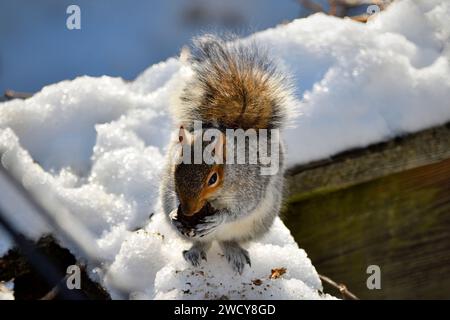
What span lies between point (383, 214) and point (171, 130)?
0.60 m

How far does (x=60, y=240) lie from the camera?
1479mm

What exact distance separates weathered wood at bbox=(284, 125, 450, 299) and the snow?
52 mm

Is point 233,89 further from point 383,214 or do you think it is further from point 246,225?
point 383,214

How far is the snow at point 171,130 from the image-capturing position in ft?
4.62

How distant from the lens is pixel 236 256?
4.79ft

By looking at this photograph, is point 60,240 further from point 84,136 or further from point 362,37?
point 362,37

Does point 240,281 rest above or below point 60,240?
below

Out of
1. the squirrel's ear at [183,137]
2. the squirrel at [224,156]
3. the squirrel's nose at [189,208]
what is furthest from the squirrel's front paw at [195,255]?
the squirrel's ear at [183,137]

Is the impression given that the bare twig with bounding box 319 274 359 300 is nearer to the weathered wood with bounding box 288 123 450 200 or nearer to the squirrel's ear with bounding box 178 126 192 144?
the weathered wood with bounding box 288 123 450 200

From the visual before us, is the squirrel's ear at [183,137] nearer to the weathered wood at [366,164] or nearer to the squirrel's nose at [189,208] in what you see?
the squirrel's nose at [189,208]

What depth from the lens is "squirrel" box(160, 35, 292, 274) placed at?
1.35 meters

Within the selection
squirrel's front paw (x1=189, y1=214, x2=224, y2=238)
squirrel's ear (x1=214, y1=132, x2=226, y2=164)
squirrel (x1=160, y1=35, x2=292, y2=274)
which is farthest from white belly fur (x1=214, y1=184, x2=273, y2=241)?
squirrel's ear (x1=214, y1=132, x2=226, y2=164)
